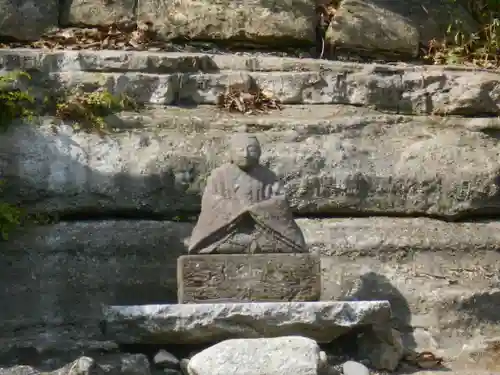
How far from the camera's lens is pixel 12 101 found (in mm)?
7973

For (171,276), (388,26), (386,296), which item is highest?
(388,26)

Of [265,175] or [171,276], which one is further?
[171,276]

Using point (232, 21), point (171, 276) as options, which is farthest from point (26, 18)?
point (171, 276)

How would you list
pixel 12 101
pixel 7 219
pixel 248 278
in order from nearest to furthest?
pixel 248 278
pixel 7 219
pixel 12 101

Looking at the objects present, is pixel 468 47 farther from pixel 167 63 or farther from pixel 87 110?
pixel 87 110

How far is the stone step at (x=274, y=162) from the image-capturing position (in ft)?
25.5

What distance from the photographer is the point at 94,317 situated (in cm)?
733

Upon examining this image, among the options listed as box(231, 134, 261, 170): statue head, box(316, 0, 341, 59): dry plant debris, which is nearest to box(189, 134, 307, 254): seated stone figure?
box(231, 134, 261, 170): statue head

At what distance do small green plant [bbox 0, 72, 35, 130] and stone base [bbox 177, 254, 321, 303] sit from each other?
7.08 feet

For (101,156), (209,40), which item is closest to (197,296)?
(101,156)

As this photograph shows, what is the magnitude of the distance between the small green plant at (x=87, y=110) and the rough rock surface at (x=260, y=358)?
2.62 meters

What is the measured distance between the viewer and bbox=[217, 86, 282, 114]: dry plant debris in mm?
8500

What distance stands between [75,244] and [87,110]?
3.91ft

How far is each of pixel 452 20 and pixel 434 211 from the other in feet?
9.18
